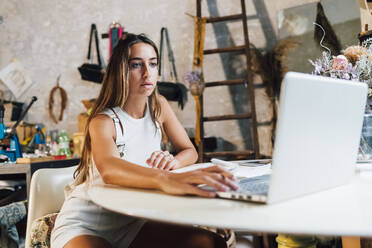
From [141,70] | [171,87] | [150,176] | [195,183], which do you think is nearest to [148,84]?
[141,70]

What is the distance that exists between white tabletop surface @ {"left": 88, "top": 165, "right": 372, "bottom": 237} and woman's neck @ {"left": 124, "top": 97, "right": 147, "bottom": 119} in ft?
2.73

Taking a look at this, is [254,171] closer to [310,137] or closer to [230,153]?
[310,137]

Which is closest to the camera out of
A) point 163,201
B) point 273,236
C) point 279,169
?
point 279,169

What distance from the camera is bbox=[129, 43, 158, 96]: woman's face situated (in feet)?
5.48

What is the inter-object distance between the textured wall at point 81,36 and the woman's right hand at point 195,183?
11.0 feet

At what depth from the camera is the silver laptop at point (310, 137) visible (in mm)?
682

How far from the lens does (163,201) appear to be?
2.70ft

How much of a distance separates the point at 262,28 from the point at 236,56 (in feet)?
1.40

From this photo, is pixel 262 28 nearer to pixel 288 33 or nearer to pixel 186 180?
pixel 288 33

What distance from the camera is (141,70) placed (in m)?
1.69

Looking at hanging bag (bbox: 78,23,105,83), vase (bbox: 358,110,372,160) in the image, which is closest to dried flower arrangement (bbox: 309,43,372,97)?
vase (bbox: 358,110,372,160)

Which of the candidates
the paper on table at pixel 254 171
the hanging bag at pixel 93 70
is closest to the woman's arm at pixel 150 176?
the paper on table at pixel 254 171

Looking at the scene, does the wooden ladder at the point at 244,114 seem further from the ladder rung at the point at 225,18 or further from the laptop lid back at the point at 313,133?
the laptop lid back at the point at 313,133

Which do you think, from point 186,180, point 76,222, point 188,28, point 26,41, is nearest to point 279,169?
point 186,180
